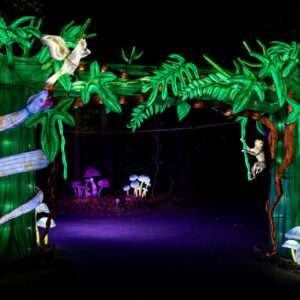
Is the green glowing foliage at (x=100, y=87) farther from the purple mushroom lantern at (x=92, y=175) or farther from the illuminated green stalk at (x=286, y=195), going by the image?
the purple mushroom lantern at (x=92, y=175)

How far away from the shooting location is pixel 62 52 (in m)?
5.66

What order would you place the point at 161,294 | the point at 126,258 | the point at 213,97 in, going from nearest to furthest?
the point at 161,294 < the point at 213,97 < the point at 126,258

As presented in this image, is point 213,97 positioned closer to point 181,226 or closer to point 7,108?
point 7,108

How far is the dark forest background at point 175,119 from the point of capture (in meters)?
11.4

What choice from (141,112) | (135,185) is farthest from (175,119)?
(141,112)

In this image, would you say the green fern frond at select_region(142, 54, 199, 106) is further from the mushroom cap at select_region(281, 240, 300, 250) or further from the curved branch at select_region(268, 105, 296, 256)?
the mushroom cap at select_region(281, 240, 300, 250)

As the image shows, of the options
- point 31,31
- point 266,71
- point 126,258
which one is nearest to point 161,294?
point 126,258

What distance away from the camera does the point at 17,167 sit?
21.2ft

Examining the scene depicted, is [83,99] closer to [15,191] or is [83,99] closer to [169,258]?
[15,191]

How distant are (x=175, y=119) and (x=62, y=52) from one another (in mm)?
14487

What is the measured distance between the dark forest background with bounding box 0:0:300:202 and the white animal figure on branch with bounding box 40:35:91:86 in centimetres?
148

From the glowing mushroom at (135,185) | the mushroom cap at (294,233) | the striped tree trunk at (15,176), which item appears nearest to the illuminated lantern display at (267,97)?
the mushroom cap at (294,233)

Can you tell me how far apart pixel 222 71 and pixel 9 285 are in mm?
4674

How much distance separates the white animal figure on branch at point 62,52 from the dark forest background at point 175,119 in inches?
58.2
